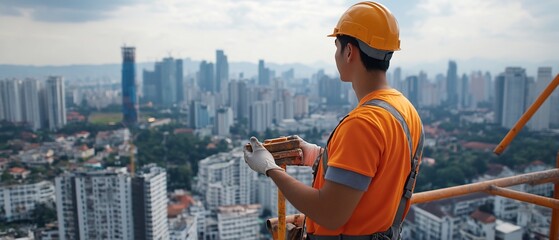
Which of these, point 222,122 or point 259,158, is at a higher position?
point 259,158

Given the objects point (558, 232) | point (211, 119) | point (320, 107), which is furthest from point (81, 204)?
point (320, 107)

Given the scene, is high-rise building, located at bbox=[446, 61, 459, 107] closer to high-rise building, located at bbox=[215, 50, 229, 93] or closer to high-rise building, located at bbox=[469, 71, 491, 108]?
high-rise building, located at bbox=[469, 71, 491, 108]

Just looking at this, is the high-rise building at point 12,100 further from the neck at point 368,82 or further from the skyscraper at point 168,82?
the neck at point 368,82

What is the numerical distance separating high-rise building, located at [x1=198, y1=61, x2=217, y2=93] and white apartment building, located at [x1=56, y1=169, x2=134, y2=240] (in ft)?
82.6

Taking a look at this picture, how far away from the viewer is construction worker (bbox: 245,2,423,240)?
48cm

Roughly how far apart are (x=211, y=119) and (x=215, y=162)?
10.5 metres

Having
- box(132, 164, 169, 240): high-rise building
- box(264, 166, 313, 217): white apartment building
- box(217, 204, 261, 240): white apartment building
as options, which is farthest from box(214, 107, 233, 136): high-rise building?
box(132, 164, 169, 240): high-rise building

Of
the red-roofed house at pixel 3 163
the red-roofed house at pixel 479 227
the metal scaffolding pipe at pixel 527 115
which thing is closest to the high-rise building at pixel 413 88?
the red-roofed house at pixel 479 227

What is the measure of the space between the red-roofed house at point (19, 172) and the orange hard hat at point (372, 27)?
437 inches

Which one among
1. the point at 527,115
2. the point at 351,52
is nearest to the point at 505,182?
the point at 527,115

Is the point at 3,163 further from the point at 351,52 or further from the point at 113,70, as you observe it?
the point at 113,70

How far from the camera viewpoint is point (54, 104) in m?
17.5

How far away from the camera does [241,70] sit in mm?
44844

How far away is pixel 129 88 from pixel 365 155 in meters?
21.6
